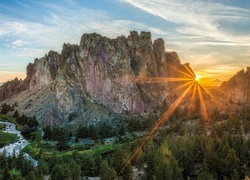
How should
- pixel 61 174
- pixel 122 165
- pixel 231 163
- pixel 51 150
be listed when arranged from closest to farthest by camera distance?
pixel 61 174
pixel 231 163
pixel 122 165
pixel 51 150

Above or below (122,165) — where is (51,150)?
below

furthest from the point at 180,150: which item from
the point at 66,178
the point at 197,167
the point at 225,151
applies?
the point at 66,178

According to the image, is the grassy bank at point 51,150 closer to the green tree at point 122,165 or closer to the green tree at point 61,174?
the green tree at point 122,165

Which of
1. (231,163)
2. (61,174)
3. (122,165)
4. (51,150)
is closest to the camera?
(61,174)

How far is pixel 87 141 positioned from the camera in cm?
19675

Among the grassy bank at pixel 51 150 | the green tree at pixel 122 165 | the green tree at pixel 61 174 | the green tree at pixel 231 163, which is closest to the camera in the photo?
the green tree at pixel 61 174

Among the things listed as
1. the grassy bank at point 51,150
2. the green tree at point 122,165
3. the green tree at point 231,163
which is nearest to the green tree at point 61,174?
the green tree at point 122,165

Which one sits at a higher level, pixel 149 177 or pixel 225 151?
pixel 225 151

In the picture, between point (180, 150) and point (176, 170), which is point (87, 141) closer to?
point (180, 150)

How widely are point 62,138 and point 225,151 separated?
370 ft

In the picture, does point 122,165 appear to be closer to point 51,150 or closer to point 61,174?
point 61,174

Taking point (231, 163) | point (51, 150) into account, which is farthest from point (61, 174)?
point (51, 150)

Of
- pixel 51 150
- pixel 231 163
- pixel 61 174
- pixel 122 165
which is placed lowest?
pixel 51 150

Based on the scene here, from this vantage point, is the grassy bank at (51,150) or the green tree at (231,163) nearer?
the green tree at (231,163)
